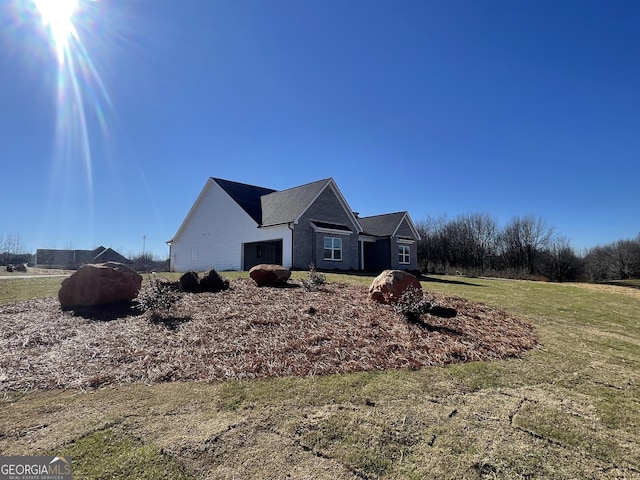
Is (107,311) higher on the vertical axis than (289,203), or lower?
lower

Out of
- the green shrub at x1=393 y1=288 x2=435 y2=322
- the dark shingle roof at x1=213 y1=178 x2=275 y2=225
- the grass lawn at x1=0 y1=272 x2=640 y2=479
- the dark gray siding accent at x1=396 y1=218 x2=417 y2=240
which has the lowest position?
the grass lawn at x1=0 y1=272 x2=640 y2=479

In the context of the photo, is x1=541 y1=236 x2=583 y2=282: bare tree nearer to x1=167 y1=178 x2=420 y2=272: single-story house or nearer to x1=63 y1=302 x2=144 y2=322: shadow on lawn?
x1=167 y1=178 x2=420 y2=272: single-story house

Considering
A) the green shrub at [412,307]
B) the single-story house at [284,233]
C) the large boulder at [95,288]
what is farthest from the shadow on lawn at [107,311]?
the single-story house at [284,233]

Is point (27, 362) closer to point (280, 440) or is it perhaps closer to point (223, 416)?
point (223, 416)

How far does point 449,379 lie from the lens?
159 inches

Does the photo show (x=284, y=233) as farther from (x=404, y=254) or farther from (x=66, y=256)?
(x=66, y=256)

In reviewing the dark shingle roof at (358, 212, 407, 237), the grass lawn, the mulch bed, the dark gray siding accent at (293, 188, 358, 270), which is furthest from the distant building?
the grass lawn

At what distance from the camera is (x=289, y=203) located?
72.8 ft

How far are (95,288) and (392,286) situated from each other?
683 centimetres

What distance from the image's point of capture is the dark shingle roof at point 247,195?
22.6 m

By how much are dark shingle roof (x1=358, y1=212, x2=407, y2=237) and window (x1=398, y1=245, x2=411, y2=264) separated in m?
1.69

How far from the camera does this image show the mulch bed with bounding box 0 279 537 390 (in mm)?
4184

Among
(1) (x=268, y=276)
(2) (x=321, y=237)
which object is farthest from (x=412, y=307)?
(2) (x=321, y=237)

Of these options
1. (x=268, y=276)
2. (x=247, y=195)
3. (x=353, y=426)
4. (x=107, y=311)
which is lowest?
(x=353, y=426)
